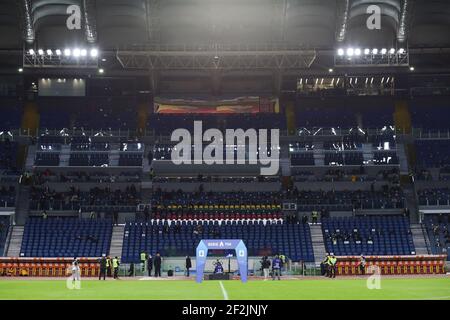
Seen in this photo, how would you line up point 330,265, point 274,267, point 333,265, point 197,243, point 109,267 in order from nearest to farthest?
point 274,267 < point 333,265 < point 330,265 < point 109,267 < point 197,243

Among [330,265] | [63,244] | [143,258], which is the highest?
[63,244]

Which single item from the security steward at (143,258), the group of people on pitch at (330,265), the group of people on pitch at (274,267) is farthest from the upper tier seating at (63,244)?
the group of people on pitch at (330,265)

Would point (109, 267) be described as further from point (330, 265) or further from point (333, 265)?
point (333, 265)

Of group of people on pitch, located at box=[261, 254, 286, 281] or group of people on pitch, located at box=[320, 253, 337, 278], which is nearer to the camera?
group of people on pitch, located at box=[261, 254, 286, 281]

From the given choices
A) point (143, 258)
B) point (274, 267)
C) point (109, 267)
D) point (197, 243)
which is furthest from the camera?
point (197, 243)

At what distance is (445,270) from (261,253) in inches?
506

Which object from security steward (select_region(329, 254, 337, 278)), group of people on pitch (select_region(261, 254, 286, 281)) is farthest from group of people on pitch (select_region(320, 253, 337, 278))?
group of people on pitch (select_region(261, 254, 286, 281))

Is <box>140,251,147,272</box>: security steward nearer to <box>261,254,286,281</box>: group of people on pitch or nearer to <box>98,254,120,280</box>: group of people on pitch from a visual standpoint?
<box>98,254,120,280</box>: group of people on pitch

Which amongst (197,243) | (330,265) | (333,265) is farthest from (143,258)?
(333,265)

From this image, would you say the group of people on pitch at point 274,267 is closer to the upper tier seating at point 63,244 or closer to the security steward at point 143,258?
the security steward at point 143,258

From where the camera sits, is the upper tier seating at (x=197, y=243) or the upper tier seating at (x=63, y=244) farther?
the upper tier seating at (x=63, y=244)

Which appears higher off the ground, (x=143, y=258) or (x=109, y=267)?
(x=143, y=258)

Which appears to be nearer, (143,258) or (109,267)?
(109,267)
